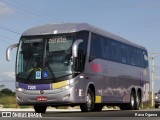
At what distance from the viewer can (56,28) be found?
2162 cm

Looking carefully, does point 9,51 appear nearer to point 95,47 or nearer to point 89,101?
point 95,47

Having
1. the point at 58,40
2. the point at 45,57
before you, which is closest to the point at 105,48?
the point at 58,40

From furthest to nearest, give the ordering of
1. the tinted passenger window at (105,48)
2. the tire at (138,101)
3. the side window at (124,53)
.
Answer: the tire at (138,101) < the side window at (124,53) < the tinted passenger window at (105,48)

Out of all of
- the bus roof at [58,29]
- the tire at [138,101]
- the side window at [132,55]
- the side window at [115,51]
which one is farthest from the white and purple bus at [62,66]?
the tire at [138,101]

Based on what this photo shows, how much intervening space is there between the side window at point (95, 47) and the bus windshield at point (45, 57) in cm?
152

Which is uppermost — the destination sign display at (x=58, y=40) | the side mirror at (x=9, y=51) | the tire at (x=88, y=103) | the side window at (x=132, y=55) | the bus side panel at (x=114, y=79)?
the side window at (x=132, y=55)

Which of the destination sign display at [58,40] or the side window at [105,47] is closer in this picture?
the destination sign display at [58,40]

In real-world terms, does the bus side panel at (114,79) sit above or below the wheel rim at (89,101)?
above

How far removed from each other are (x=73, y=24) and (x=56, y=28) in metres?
0.77

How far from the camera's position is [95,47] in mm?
22484

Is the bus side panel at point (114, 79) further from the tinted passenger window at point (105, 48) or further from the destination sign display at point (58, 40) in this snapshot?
the destination sign display at point (58, 40)

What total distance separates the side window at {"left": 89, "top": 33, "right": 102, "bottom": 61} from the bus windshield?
60.0 inches

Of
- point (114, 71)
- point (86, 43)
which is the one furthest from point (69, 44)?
point (114, 71)

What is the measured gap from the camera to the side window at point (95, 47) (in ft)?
72.1
